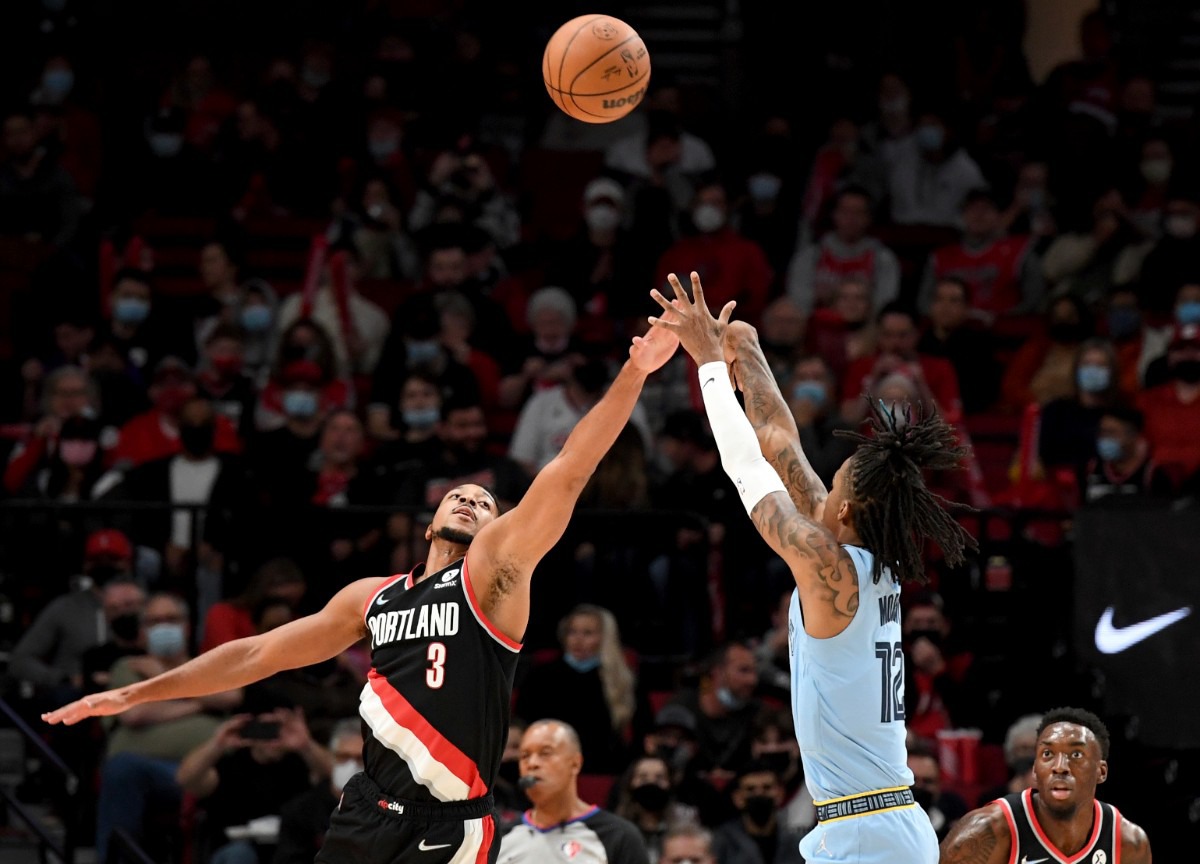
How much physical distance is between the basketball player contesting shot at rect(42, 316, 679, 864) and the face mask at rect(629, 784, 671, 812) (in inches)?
145

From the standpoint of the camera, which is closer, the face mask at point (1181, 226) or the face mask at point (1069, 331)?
the face mask at point (1069, 331)

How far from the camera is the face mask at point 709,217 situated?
1458 cm

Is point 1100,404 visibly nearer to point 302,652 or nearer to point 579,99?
point 579,99

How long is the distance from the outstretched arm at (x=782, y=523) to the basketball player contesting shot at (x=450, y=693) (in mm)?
253

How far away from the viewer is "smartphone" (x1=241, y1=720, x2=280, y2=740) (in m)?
10.4

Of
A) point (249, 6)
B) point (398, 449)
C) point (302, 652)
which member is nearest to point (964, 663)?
point (398, 449)

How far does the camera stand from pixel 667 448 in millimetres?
12445

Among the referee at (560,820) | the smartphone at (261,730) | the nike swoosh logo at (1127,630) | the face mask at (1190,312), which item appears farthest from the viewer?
the face mask at (1190,312)

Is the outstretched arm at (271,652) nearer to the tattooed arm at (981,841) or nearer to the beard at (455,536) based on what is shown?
the beard at (455,536)

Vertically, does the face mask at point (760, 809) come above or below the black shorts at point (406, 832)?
below

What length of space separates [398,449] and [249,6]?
8156 mm

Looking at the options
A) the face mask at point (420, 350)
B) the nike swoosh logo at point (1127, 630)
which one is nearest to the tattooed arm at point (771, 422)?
the nike swoosh logo at point (1127, 630)

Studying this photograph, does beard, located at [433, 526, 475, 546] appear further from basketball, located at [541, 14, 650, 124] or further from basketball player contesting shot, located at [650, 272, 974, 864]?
basketball, located at [541, 14, 650, 124]

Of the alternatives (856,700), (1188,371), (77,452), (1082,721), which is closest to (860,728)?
(856,700)
